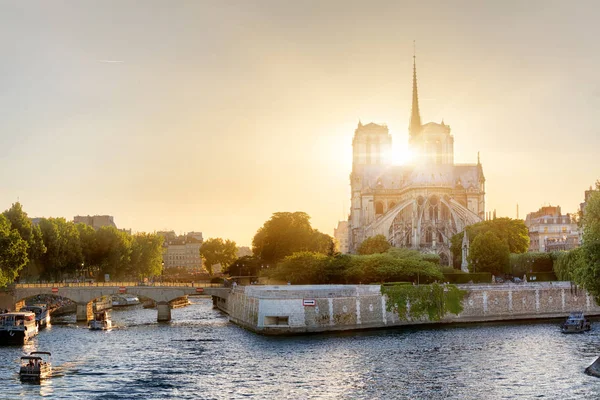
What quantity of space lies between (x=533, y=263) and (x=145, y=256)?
6454 centimetres

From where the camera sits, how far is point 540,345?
55125 mm

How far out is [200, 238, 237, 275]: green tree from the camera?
170500 mm

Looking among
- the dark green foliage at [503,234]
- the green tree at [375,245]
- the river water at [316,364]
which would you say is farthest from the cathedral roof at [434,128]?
the river water at [316,364]

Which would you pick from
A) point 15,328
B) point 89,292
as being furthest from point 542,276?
point 15,328

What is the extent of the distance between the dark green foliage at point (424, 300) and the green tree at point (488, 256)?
1768 cm

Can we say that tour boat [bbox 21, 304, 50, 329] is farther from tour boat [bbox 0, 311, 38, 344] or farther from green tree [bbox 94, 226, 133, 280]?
green tree [bbox 94, 226, 133, 280]

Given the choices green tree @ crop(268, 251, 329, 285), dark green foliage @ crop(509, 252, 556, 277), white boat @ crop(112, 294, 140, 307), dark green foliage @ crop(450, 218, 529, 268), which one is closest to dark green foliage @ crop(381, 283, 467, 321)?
green tree @ crop(268, 251, 329, 285)

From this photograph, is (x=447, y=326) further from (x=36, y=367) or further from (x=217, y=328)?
(x=36, y=367)

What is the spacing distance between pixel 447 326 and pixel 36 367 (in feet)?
124

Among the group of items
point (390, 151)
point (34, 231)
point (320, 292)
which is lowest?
point (320, 292)

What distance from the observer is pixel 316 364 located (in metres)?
47.7

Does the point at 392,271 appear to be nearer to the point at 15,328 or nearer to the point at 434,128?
the point at 15,328

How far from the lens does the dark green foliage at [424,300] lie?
68.9 metres

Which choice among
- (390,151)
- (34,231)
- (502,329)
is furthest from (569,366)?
(390,151)
